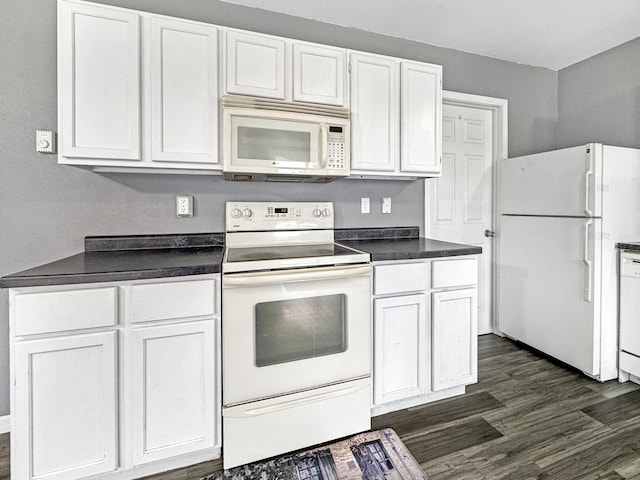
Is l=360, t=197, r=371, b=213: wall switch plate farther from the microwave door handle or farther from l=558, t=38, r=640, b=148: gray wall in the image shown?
l=558, t=38, r=640, b=148: gray wall

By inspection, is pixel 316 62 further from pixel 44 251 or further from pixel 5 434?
pixel 5 434

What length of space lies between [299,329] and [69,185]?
1.57 meters

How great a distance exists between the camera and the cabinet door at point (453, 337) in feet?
6.77

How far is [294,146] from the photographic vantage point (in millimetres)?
1965

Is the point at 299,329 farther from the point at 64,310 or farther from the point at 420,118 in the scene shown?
the point at 420,118

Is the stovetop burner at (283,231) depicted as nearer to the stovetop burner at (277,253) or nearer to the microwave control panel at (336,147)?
the stovetop burner at (277,253)

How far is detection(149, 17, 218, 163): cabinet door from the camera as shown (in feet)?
5.85

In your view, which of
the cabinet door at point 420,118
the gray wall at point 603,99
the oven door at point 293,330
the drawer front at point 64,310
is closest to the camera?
the drawer front at point 64,310

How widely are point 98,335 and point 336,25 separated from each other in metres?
2.50

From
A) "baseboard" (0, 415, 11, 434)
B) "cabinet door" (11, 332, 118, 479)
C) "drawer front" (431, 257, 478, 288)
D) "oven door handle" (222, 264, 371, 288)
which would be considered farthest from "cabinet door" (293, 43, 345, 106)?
"baseboard" (0, 415, 11, 434)

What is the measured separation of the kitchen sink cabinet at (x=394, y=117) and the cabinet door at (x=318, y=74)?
0.10m

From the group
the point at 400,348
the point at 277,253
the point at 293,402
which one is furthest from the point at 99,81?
the point at 400,348

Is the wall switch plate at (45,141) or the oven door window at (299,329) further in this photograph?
the wall switch plate at (45,141)

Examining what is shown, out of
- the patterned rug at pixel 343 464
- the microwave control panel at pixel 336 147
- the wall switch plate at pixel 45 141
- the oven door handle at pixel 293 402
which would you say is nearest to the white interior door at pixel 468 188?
the microwave control panel at pixel 336 147
